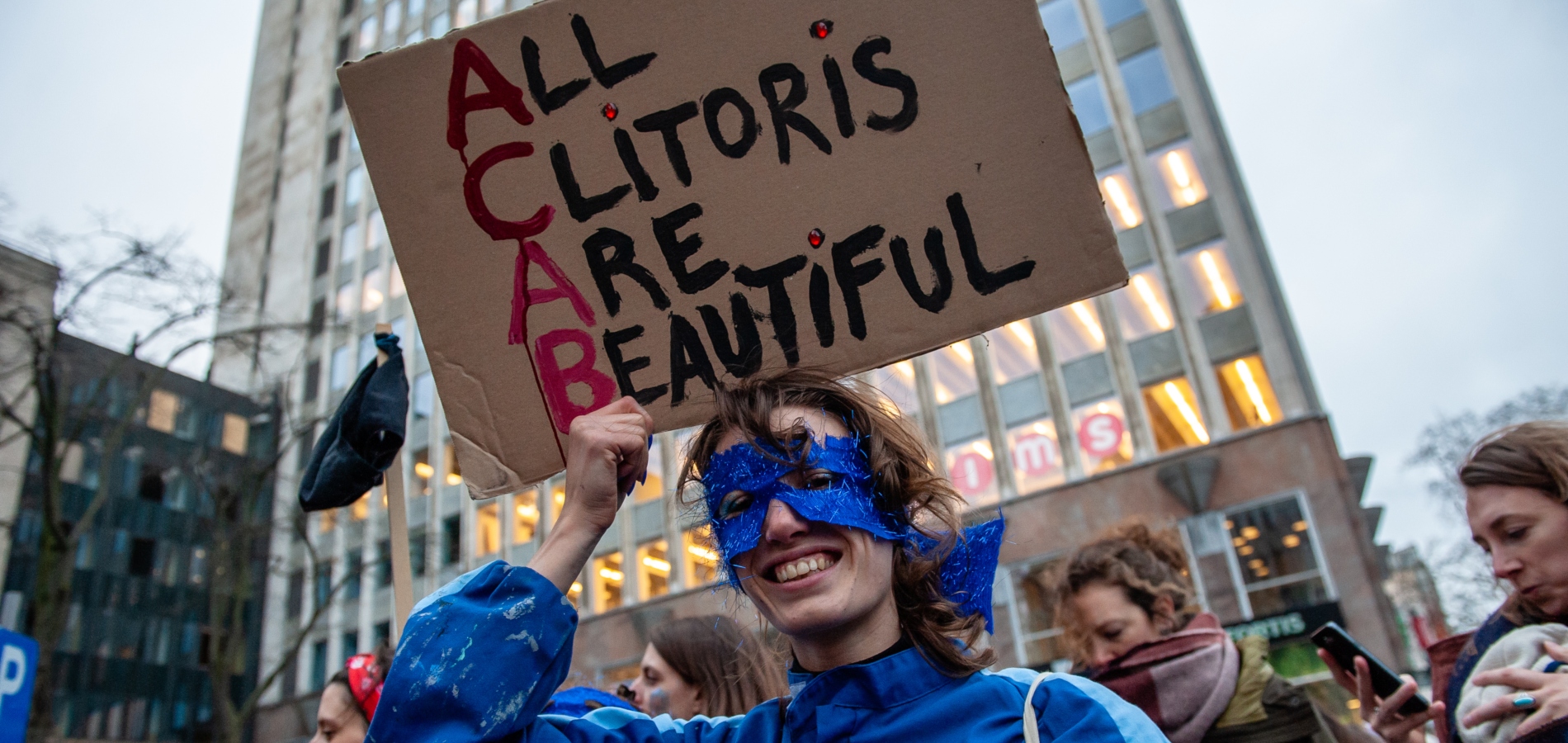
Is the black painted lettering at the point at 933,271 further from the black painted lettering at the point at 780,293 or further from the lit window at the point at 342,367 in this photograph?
the lit window at the point at 342,367

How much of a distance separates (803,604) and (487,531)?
27053 mm

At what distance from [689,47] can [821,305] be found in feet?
2.10

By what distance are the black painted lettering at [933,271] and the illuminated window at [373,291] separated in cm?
3274

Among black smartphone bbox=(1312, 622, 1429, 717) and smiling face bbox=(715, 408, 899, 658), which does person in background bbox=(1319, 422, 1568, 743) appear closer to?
black smartphone bbox=(1312, 622, 1429, 717)

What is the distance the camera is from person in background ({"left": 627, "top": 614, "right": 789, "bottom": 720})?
3.50 meters

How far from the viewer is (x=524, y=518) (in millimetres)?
26688

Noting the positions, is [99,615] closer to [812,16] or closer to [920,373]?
[920,373]

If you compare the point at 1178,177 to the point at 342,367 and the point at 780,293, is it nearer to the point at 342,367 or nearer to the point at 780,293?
the point at 780,293

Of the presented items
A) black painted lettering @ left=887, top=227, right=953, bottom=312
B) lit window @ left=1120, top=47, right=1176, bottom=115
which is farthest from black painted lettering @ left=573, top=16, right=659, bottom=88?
lit window @ left=1120, top=47, right=1176, bottom=115

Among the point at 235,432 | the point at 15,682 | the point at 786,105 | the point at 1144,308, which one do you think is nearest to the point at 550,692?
the point at 786,105

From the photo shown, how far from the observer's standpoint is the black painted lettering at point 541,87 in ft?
7.31

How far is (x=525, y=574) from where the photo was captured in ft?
5.59

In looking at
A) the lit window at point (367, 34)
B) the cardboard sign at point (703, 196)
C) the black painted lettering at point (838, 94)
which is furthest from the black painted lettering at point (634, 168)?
the lit window at point (367, 34)

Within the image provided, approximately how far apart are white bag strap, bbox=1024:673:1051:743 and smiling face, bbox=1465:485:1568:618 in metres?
1.28
